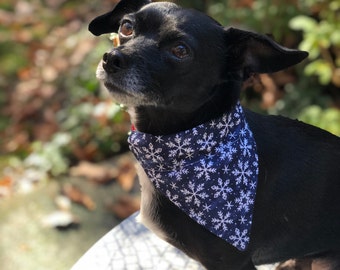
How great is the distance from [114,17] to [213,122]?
0.60m

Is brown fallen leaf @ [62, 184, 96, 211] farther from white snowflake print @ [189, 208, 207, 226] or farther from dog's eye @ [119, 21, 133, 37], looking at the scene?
dog's eye @ [119, 21, 133, 37]

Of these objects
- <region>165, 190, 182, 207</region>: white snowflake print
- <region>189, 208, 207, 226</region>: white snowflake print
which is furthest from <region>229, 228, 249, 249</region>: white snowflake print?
<region>165, 190, 182, 207</region>: white snowflake print

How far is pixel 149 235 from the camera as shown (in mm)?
2844

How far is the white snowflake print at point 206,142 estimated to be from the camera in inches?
79.4

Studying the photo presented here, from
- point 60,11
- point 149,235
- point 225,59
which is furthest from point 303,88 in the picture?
point 60,11

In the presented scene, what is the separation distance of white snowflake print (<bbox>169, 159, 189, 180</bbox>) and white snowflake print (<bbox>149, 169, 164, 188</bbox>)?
0.05m

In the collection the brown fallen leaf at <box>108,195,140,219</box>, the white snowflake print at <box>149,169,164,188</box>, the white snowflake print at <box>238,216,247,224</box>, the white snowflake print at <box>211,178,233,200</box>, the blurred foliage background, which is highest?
the white snowflake print at <box>149,169,164,188</box>

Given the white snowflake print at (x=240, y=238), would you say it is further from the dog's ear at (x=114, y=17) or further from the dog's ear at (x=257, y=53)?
the dog's ear at (x=114, y=17)

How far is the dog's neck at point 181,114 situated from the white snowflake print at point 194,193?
0.71 feet

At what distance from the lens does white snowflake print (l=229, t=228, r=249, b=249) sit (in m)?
2.08

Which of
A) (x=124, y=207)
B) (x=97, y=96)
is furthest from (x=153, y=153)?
(x=97, y=96)

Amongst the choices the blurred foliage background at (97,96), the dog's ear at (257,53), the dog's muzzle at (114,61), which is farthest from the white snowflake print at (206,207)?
the blurred foliage background at (97,96)

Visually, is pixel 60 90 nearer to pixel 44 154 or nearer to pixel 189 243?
pixel 44 154

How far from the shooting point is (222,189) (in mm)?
2078
